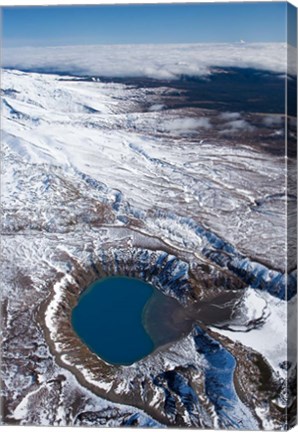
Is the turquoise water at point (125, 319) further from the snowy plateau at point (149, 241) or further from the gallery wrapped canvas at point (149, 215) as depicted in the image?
the snowy plateau at point (149, 241)

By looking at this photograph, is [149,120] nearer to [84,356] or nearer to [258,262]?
[258,262]

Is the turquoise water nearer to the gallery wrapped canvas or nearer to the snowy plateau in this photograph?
the gallery wrapped canvas

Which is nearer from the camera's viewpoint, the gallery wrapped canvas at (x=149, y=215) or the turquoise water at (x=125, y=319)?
the gallery wrapped canvas at (x=149, y=215)

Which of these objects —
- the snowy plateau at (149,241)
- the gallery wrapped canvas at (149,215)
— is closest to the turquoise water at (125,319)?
the gallery wrapped canvas at (149,215)

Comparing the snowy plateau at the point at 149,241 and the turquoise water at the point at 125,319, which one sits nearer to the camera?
the snowy plateau at the point at 149,241

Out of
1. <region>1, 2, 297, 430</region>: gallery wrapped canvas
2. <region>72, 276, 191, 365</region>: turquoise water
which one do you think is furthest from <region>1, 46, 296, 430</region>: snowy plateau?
<region>72, 276, 191, 365</region>: turquoise water
